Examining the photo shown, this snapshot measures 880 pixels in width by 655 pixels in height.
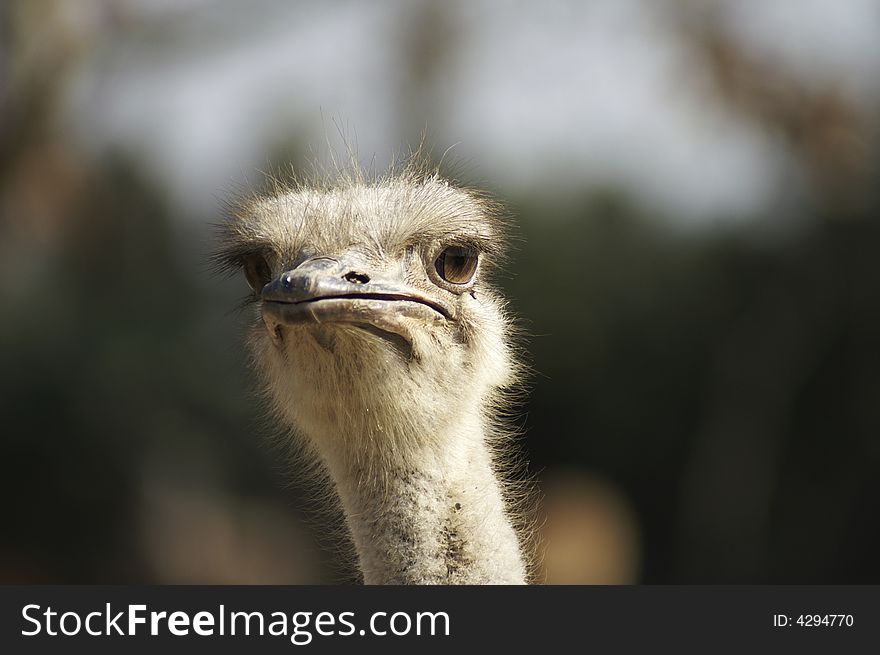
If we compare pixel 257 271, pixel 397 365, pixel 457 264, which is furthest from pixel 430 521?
pixel 257 271

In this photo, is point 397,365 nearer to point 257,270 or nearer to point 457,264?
point 457,264

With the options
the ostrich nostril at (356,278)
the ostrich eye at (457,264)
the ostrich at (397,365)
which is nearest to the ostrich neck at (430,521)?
the ostrich at (397,365)

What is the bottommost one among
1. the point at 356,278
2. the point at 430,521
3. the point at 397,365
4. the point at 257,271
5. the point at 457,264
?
the point at 430,521

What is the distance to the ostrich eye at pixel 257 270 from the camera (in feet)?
9.93

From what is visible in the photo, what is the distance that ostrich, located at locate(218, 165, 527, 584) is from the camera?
267cm

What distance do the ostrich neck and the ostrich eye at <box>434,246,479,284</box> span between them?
1.37ft

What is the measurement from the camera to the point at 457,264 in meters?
2.90

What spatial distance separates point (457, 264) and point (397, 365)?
1.16 feet

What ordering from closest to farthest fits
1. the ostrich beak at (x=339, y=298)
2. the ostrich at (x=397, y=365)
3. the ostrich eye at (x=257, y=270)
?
1. the ostrich beak at (x=339, y=298)
2. the ostrich at (x=397, y=365)
3. the ostrich eye at (x=257, y=270)

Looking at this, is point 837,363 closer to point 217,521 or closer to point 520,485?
point 217,521

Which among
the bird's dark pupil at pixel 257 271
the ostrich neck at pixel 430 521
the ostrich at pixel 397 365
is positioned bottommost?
the ostrich neck at pixel 430 521

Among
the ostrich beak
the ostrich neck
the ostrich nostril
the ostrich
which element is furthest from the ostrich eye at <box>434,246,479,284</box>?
the ostrich neck

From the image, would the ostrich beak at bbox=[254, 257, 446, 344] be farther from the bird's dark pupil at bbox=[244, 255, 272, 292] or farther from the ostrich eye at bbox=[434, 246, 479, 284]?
the bird's dark pupil at bbox=[244, 255, 272, 292]

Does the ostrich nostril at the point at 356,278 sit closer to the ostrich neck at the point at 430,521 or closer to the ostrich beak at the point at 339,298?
the ostrich beak at the point at 339,298
